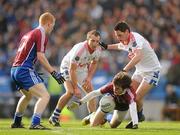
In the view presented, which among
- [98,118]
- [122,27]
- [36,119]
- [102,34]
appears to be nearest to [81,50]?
[122,27]

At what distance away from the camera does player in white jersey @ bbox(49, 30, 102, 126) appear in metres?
16.2

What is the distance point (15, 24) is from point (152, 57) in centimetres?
1249

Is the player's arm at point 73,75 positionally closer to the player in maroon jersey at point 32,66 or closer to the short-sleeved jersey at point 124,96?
the short-sleeved jersey at point 124,96

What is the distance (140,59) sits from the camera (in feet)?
52.9

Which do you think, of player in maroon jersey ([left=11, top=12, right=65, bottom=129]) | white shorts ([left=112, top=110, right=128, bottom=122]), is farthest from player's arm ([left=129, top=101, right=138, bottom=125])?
player in maroon jersey ([left=11, top=12, right=65, bottom=129])

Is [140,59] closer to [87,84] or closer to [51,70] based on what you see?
[87,84]

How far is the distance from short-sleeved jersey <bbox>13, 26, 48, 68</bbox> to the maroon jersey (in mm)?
1560

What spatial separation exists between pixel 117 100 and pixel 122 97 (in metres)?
0.15

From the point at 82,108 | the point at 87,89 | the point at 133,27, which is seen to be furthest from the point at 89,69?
the point at 133,27

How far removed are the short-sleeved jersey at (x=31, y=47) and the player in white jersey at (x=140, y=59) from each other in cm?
211

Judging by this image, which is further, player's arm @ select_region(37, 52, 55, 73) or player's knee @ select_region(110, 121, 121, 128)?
player's knee @ select_region(110, 121, 121, 128)

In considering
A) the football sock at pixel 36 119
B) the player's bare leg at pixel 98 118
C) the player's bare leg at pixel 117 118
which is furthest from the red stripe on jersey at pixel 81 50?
the football sock at pixel 36 119

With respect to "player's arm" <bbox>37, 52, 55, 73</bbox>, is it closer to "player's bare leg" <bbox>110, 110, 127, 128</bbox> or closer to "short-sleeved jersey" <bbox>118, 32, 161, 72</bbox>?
"player's bare leg" <bbox>110, 110, 127, 128</bbox>

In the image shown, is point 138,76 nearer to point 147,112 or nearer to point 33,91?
point 33,91
